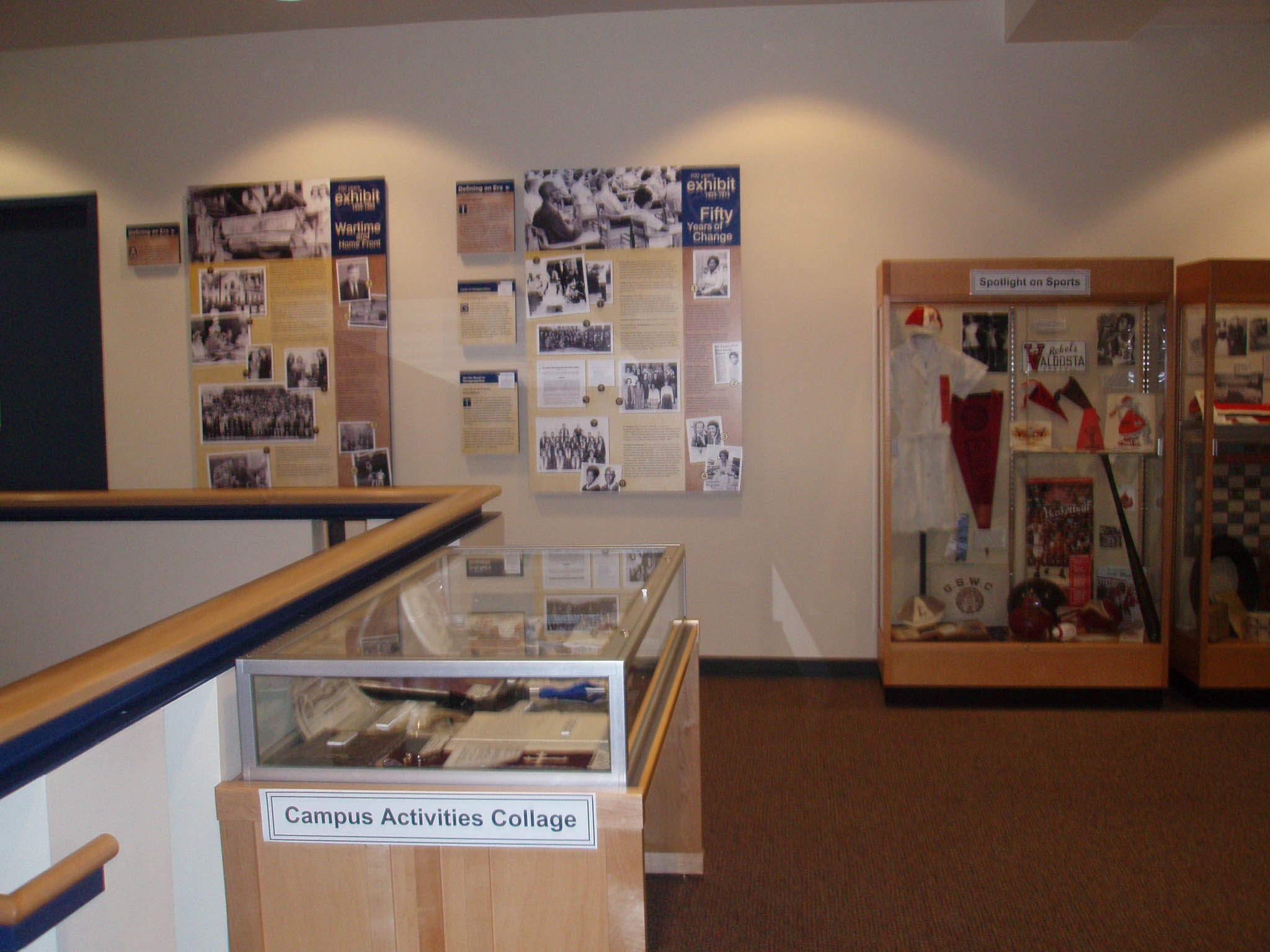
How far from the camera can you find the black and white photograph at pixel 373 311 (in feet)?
13.9

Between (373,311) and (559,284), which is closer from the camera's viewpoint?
(559,284)

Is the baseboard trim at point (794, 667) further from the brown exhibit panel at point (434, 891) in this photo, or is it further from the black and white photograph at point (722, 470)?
the brown exhibit panel at point (434, 891)

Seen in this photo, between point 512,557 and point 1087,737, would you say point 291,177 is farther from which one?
point 1087,737

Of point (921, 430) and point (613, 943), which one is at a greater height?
point (921, 430)

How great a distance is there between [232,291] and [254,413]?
0.59 meters

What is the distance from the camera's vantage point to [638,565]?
206 cm

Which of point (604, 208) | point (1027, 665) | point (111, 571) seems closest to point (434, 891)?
point (111, 571)

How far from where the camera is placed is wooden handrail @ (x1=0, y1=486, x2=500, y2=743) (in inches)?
38.3

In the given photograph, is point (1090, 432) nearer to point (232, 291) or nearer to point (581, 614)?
point (581, 614)

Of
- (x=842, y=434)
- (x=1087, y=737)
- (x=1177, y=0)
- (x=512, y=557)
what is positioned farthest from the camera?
(x=842, y=434)

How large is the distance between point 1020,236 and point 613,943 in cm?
365

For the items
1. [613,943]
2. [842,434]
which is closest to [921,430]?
[842,434]

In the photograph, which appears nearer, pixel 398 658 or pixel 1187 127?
pixel 398 658

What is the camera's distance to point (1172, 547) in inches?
149
